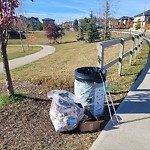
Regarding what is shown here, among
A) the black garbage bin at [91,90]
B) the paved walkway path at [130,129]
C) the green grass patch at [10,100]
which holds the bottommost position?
the paved walkway path at [130,129]

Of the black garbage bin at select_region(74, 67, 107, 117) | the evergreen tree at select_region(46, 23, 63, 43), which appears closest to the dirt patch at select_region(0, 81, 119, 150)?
the black garbage bin at select_region(74, 67, 107, 117)

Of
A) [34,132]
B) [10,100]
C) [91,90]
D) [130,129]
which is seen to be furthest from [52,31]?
[130,129]

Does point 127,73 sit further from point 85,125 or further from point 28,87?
point 85,125

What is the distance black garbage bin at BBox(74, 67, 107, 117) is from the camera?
3793 mm

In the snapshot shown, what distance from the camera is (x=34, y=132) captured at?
3.54 m

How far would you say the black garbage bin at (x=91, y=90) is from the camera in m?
3.79

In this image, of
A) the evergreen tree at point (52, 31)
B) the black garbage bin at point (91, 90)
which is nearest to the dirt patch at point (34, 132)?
the black garbage bin at point (91, 90)

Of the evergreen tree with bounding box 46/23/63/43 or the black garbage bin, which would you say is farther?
the evergreen tree with bounding box 46/23/63/43

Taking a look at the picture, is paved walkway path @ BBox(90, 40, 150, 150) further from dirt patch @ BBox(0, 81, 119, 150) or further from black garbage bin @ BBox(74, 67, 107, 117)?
black garbage bin @ BBox(74, 67, 107, 117)

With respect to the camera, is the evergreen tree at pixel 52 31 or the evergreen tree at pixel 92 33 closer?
the evergreen tree at pixel 92 33

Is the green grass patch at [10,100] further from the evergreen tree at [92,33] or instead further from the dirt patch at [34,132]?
the evergreen tree at [92,33]

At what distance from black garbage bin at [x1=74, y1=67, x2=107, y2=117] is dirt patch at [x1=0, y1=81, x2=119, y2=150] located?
13.1 inches

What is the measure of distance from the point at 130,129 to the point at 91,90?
38.3 inches

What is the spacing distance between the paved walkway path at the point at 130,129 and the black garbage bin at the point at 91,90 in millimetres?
408
